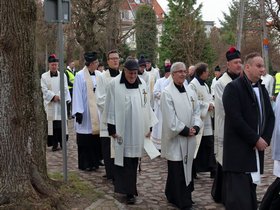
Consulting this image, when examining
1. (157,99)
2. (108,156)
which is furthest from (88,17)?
(108,156)

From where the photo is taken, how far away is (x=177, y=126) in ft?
20.7

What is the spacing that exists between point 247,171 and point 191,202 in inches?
56.2

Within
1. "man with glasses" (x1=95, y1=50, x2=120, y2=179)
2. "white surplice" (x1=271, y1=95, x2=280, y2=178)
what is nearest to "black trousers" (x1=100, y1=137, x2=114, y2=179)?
"man with glasses" (x1=95, y1=50, x2=120, y2=179)

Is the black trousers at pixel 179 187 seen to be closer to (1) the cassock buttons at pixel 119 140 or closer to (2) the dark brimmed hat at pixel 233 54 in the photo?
(1) the cassock buttons at pixel 119 140

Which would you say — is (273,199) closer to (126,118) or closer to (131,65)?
(126,118)

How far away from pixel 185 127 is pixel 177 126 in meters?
0.11

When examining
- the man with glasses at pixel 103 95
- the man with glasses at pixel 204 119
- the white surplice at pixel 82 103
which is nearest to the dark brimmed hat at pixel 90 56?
the white surplice at pixel 82 103

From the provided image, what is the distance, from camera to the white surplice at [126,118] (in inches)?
262

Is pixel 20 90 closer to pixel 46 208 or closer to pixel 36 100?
pixel 36 100

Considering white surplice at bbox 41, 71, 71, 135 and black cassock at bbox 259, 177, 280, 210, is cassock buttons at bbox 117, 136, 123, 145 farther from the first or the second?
white surplice at bbox 41, 71, 71, 135

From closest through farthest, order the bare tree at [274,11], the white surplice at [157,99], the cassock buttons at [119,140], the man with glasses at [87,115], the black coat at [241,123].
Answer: the black coat at [241,123], the cassock buttons at [119,140], the man with glasses at [87,115], the white surplice at [157,99], the bare tree at [274,11]

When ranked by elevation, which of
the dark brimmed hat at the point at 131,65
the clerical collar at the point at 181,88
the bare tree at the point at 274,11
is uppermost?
the bare tree at the point at 274,11

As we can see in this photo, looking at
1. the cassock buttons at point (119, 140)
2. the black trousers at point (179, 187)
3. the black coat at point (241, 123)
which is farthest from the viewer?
the cassock buttons at point (119, 140)

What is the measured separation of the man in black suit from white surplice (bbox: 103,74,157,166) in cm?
172
